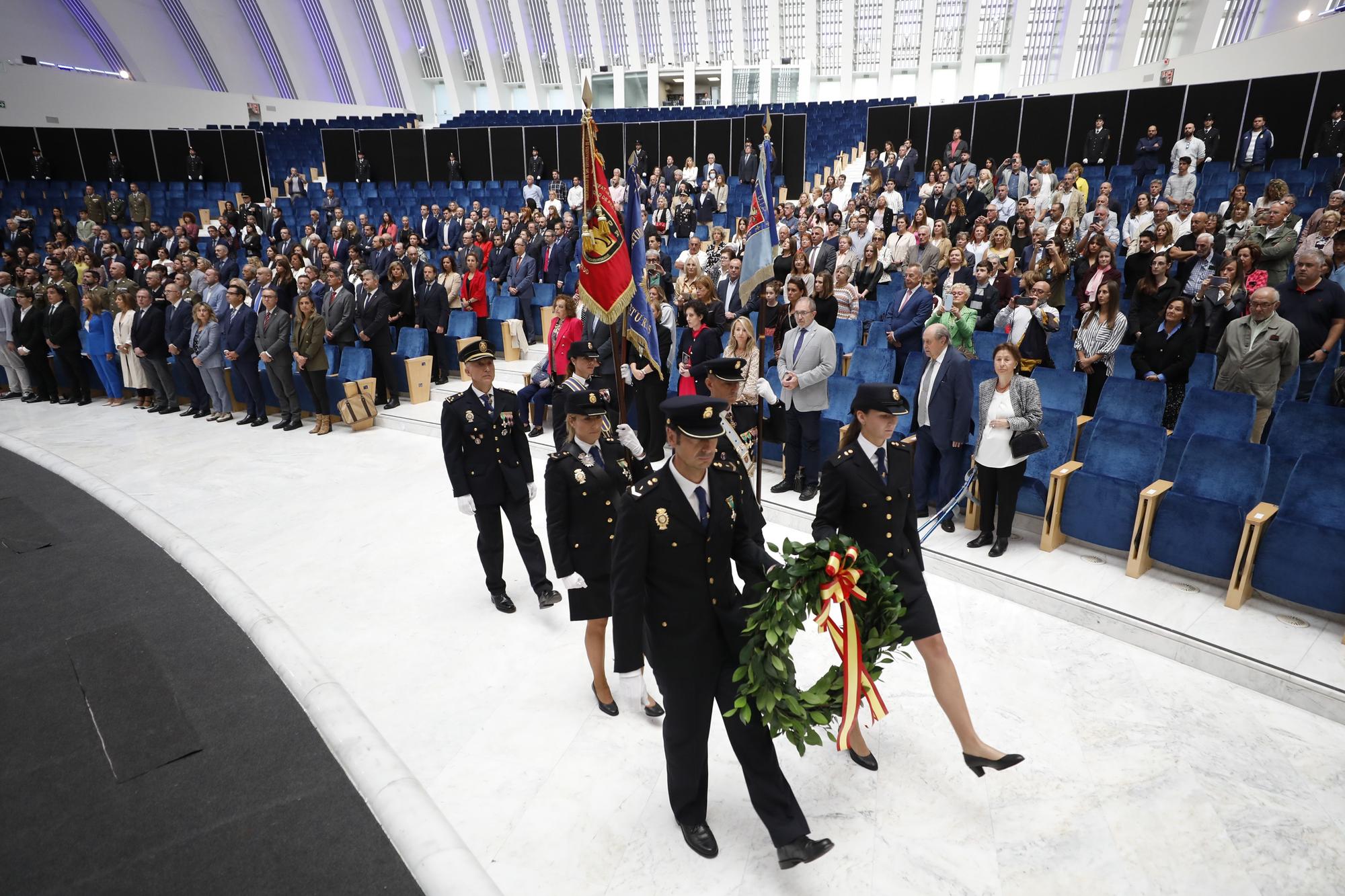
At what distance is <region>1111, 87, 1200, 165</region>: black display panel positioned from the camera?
14.0 meters

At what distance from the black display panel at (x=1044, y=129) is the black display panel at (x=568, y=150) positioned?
10526 millimetres

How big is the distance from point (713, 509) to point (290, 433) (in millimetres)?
8167

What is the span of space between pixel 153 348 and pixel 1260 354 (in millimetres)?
12239

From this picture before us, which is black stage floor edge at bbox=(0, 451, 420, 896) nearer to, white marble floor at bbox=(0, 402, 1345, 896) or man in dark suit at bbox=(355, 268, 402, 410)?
white marble floor at bbox=(0, 402, 1345, 896)

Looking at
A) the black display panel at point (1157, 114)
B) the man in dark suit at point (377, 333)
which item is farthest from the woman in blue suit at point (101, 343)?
the black display panel at point (1157, 114)

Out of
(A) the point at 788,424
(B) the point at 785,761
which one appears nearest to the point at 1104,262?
(A) the point at 788,424

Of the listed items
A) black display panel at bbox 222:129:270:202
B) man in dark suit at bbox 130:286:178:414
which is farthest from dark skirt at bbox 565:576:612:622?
black display panel at bbox 222:129:270:202

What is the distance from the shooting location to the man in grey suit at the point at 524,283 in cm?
1088

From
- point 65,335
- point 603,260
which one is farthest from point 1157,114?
point 65,335

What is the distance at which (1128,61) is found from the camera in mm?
20078

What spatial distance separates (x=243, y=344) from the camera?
29.7ft

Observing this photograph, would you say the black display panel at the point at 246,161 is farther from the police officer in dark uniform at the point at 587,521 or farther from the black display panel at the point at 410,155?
the police officer in dark uniform at the point at 587,521

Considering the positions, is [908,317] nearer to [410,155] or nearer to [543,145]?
[543,145]

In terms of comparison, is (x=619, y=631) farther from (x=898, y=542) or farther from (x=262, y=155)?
(x=262, y=155)
